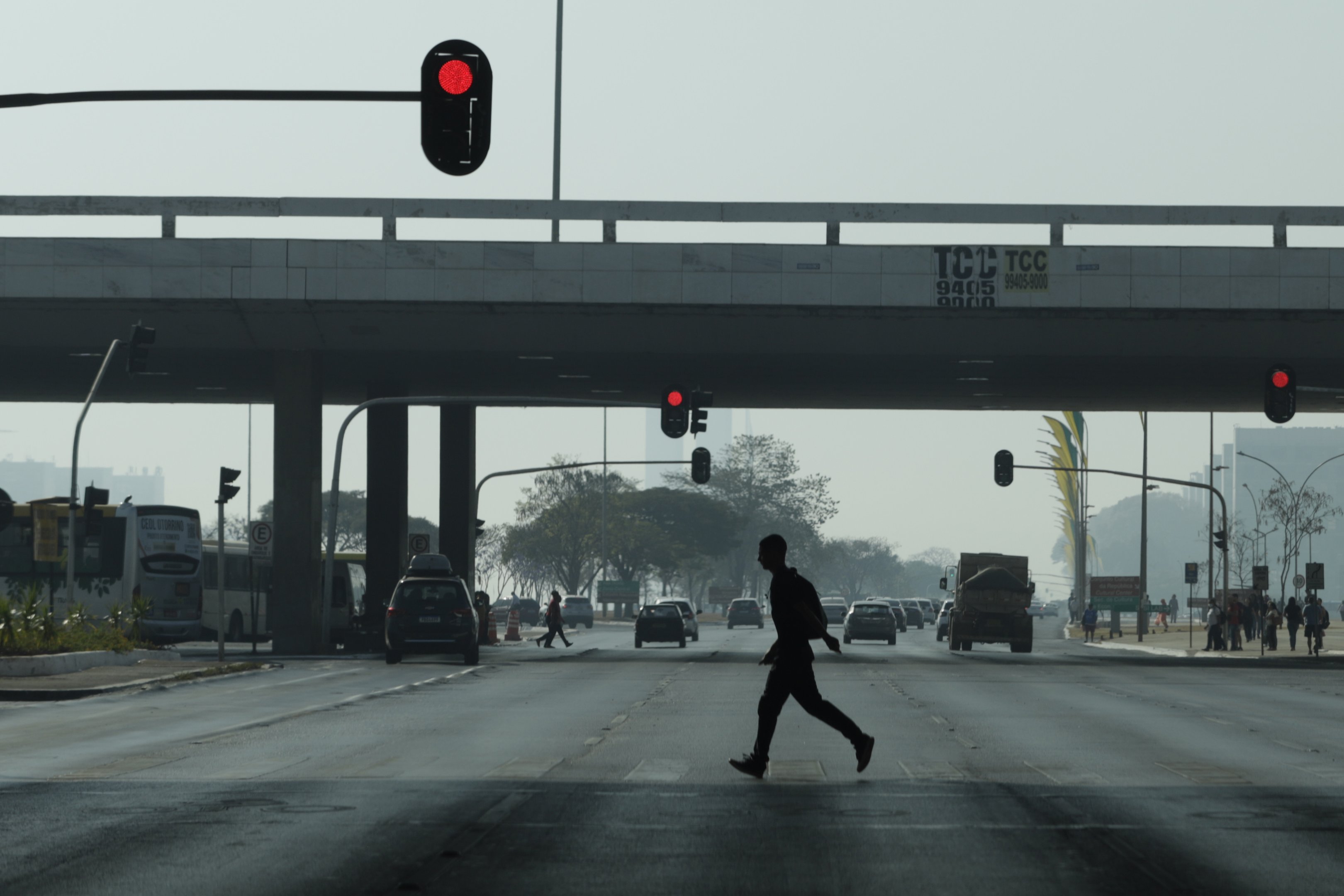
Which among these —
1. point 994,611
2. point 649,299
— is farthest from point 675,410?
point 994,611

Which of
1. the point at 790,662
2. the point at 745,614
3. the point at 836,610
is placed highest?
the point at 790,662

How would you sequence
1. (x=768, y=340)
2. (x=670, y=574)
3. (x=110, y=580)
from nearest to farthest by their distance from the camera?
(x=768, y=340) < (x=110, y=580) < (x=670, y=574)

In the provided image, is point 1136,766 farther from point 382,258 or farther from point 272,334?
Result: point 272,334

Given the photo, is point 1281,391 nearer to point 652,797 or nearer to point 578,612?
point 652,797

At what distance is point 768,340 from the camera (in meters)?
39.6

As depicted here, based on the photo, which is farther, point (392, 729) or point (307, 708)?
point (307, 708)

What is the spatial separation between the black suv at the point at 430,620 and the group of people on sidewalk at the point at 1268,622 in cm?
2571

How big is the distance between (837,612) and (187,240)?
58.0m

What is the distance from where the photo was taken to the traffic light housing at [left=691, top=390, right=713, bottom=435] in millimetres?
37594

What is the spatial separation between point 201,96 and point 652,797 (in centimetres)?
723

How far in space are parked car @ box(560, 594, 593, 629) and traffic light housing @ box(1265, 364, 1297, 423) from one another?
2293 inches

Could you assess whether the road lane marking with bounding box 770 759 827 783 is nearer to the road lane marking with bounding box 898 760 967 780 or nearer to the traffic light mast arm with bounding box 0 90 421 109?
the road lane marking with bounding box 898 760 967 780

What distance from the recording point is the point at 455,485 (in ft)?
169

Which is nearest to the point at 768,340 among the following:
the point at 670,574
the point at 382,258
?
the point at 382,258
